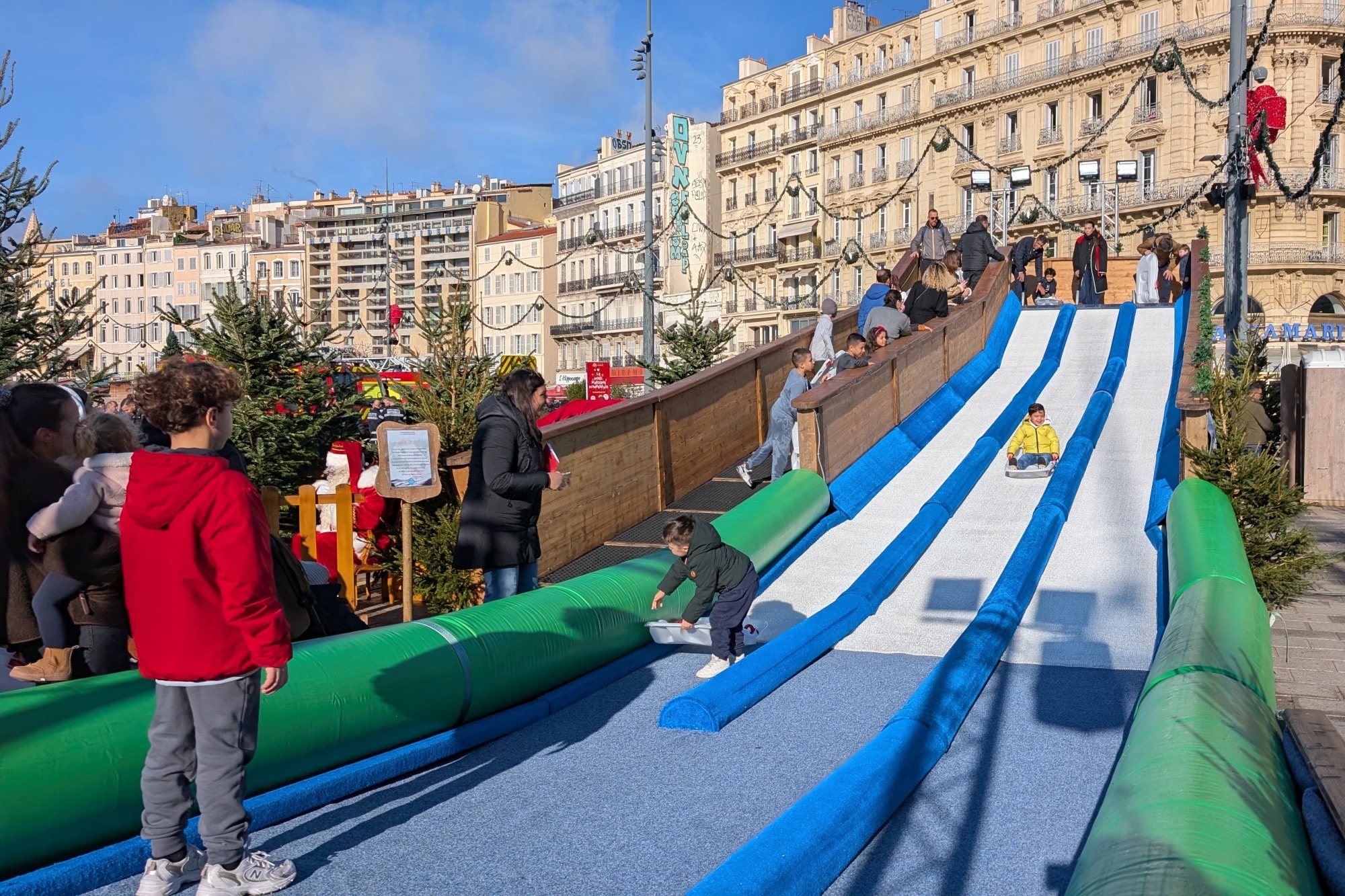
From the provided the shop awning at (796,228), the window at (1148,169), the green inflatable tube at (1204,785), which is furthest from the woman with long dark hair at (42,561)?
the shop awning at (796,228)

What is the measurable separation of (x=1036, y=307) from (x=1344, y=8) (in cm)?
3415

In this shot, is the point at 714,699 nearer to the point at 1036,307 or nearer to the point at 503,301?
the point at 1036,307

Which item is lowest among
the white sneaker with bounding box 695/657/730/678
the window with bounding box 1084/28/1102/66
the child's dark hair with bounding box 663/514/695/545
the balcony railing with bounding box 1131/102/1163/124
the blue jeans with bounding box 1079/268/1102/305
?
the white sneaker with bounding box 695/657/730/678

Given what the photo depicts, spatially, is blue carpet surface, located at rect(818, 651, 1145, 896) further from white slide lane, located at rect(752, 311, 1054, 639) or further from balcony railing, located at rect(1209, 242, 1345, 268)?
balcony railing, located at rect(1209, 242, 1345, 268)

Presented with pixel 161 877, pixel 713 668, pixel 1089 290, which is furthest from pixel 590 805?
pixel 1089 290

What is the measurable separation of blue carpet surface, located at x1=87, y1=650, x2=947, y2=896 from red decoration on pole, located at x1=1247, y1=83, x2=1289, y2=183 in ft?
38.8

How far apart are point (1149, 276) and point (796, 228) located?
45984 mm

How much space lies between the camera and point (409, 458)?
8469mm

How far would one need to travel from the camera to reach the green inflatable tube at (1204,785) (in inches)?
133

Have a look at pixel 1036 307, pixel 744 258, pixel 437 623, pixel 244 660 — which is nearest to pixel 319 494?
pixel 437 623

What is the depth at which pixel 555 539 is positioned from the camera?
9477mm

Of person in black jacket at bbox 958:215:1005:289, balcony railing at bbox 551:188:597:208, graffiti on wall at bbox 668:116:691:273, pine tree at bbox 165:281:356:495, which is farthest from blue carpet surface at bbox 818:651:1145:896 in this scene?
balcony railing at bbox 551:188:597:208

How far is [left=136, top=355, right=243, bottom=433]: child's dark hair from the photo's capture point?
12.8 feet

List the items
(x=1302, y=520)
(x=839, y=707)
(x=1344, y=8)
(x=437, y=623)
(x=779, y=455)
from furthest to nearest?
(x=1344, y=8)
(x=1302, y=520)
(x=779, y=455)
(x=839, y=707)
(x=437, y=623)
